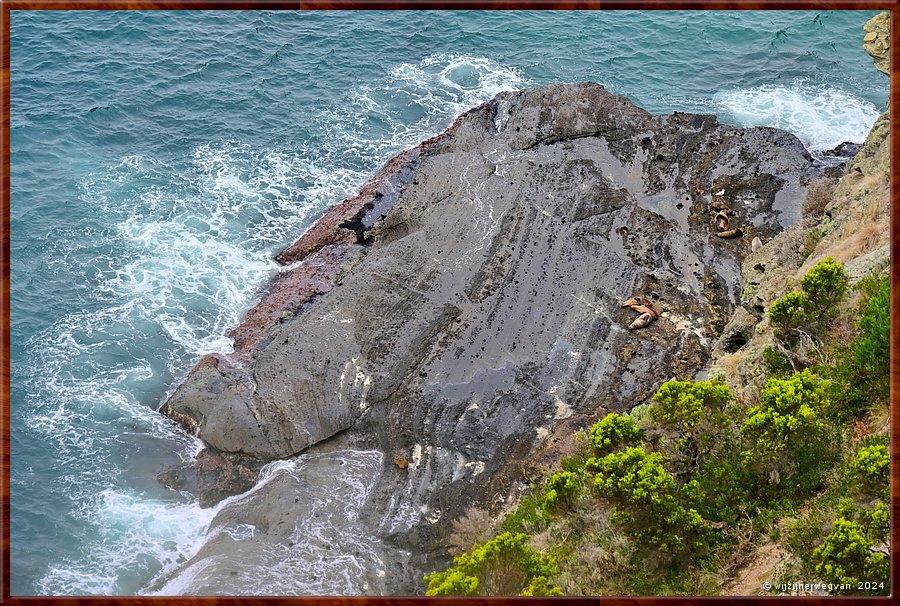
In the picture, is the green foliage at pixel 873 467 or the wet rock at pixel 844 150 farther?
the wet rock at pixel 844 150

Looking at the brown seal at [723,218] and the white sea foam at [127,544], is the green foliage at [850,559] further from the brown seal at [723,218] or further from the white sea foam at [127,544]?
the brown seal at [723,218]

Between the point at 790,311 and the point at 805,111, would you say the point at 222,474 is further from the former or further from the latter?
the point at 805,111

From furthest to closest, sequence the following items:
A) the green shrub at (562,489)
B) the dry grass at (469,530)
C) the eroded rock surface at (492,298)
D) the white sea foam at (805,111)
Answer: the white sea foam at (805,111) → the eroded rock surface at (492,298) → the dry grass at (469,530) → the green shrub at (562,489)

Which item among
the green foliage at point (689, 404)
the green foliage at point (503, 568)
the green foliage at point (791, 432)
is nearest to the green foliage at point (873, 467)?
the green foliage at point (791, 432)

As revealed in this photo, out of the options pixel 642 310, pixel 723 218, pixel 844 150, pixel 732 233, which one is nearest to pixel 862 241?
pixel 642 310

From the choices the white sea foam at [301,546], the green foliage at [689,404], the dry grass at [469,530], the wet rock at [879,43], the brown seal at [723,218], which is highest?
the wet rock at [879,43]

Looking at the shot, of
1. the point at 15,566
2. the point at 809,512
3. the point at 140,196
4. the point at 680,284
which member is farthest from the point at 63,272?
the point at 809,512
